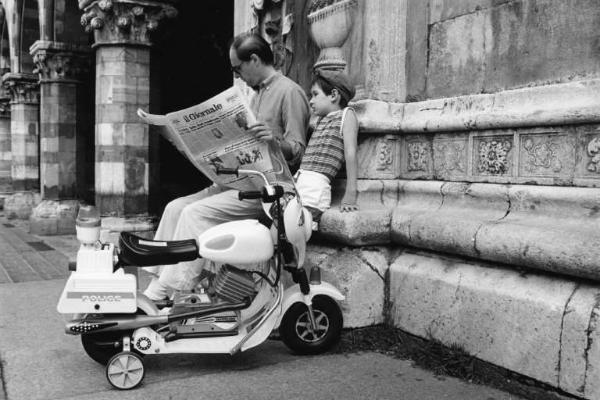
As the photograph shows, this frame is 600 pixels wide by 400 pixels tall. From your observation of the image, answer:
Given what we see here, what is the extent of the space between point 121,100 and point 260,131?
6151mm

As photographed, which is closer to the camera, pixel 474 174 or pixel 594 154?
pixel 594 154

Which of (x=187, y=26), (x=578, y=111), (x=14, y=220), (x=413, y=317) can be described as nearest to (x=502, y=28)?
(x=578, y=111)

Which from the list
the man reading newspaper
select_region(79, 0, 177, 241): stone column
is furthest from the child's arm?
select_region(79, 0, 177, 241): stone column

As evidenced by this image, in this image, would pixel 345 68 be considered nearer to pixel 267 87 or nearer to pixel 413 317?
pixel 267 87

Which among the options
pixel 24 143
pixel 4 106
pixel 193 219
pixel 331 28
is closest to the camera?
pixel 193 219

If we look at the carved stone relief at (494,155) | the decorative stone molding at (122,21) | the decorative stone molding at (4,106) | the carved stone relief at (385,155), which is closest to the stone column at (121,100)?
the decorative stone molding at (122,21)

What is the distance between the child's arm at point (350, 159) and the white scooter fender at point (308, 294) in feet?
1.69

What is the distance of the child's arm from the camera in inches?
154

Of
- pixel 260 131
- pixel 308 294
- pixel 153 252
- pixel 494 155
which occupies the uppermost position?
pixel 260 131

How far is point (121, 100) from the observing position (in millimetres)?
9008

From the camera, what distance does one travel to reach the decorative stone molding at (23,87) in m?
15.8

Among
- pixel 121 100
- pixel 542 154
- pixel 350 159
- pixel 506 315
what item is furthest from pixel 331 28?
pixel 121 100

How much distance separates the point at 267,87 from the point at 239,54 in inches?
11.0

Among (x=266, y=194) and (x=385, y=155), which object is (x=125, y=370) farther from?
(x=385, y=155)
